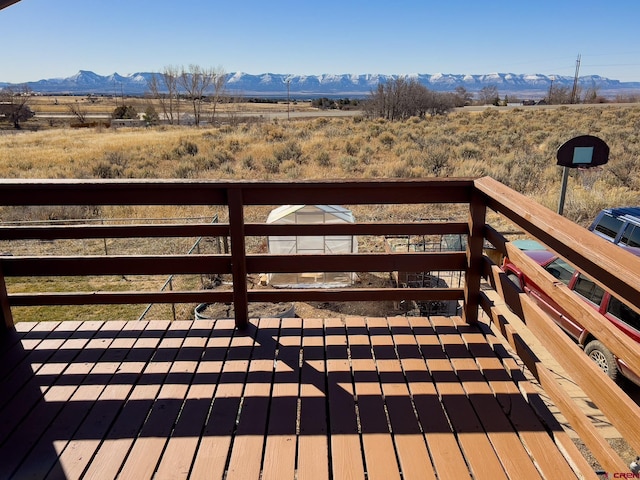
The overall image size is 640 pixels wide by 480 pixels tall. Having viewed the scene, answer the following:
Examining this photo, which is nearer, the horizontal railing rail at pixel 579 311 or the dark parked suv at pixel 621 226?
the horizontal railing rail at pixel 579 311

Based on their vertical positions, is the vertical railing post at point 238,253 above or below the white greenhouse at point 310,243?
above

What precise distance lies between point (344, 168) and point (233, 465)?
645 inches

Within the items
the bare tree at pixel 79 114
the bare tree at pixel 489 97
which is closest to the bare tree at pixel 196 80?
the bare tree at pixel 79 114

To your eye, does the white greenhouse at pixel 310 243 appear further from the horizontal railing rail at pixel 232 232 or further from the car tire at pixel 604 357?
the horizontal railing rail at pixel 232 232

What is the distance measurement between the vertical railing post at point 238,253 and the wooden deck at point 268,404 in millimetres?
161

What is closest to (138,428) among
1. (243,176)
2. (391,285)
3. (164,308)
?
(164,308)

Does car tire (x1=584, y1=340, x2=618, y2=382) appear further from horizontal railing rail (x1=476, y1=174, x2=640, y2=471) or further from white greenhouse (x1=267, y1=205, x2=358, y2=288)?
white greenhouse (x1=267, y1=205, x2=358, y2=288)

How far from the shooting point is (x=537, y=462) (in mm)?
1989

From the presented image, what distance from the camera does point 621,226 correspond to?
257 inches

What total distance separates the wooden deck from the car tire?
302 centimetres

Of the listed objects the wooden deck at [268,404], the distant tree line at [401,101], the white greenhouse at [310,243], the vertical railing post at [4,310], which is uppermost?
the distant tree line at [401,101]

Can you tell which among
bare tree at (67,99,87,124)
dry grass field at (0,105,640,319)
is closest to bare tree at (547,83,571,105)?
dry grass field at (0,105,640,319)

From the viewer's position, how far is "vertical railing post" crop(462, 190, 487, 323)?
9.87 ft

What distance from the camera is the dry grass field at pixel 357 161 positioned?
42.2 ft
